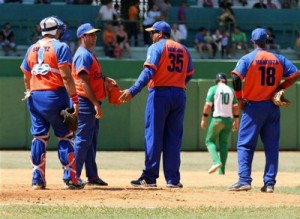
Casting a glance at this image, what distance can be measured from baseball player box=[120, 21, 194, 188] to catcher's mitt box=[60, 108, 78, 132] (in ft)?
3.17

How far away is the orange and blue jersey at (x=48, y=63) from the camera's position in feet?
39.0

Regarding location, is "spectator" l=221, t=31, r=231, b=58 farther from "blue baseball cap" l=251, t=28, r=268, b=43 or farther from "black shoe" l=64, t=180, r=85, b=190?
"black shoe" l=64, t=180, r=85, b=190

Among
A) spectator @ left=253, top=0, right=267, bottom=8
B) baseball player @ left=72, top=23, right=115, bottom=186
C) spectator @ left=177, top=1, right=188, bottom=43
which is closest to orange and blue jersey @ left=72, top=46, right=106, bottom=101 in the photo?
baseball player @ left=72, top=23, right=115, bottom=186

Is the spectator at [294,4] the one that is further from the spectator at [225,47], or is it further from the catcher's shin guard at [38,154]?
the catcher's shin guard at [38,154]

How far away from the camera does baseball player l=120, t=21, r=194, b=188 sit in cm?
1271

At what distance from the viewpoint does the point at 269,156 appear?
498 inches

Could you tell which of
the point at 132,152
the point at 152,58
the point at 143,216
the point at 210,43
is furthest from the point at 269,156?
the point at 210,43

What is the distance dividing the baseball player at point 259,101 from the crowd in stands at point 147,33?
14.6m

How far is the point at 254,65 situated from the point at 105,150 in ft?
42.3

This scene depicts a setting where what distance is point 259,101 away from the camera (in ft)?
41.1

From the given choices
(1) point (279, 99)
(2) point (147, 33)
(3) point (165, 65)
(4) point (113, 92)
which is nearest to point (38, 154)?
(4) point (113, 92)

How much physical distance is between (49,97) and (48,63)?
16.6 inches

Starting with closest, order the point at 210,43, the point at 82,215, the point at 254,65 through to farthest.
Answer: the point at 82,215 → the point at 254,65 → the point at 210,43

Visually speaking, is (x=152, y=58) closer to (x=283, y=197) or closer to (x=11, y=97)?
(x=283, y=197)
